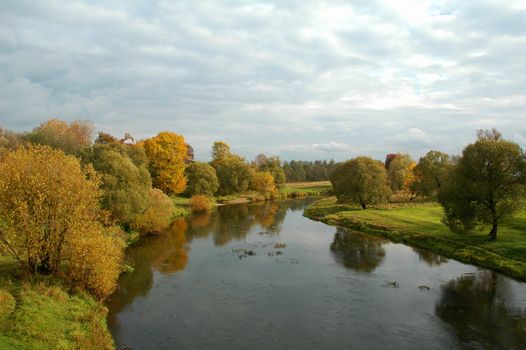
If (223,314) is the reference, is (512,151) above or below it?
above

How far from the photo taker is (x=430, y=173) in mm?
86625

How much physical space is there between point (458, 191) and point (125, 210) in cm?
3559

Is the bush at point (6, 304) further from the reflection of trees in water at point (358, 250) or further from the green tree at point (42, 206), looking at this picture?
the reflection of trees in water at point (358, 250)

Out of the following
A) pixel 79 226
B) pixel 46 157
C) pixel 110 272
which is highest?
pixel 46 157

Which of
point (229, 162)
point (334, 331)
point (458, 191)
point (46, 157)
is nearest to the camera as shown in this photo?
point (334, 331)

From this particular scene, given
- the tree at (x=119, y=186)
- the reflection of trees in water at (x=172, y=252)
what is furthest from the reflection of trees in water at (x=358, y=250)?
the tree at (x=119, y=186)

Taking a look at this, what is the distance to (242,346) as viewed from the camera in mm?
21453

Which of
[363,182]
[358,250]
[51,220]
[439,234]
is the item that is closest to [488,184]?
[439,234]

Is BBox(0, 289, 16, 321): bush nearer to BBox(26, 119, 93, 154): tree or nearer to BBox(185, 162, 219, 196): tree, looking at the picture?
BBox(26, 119, 93, 154): tree

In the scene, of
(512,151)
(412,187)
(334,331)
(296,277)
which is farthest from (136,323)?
(412,187)

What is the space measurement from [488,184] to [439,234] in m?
10.00

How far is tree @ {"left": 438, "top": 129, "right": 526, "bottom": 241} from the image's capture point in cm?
3881

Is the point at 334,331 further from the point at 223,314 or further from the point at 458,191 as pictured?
the point at 458,191

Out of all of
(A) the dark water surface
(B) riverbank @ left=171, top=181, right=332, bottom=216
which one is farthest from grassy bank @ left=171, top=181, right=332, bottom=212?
(A) the dark water surface
